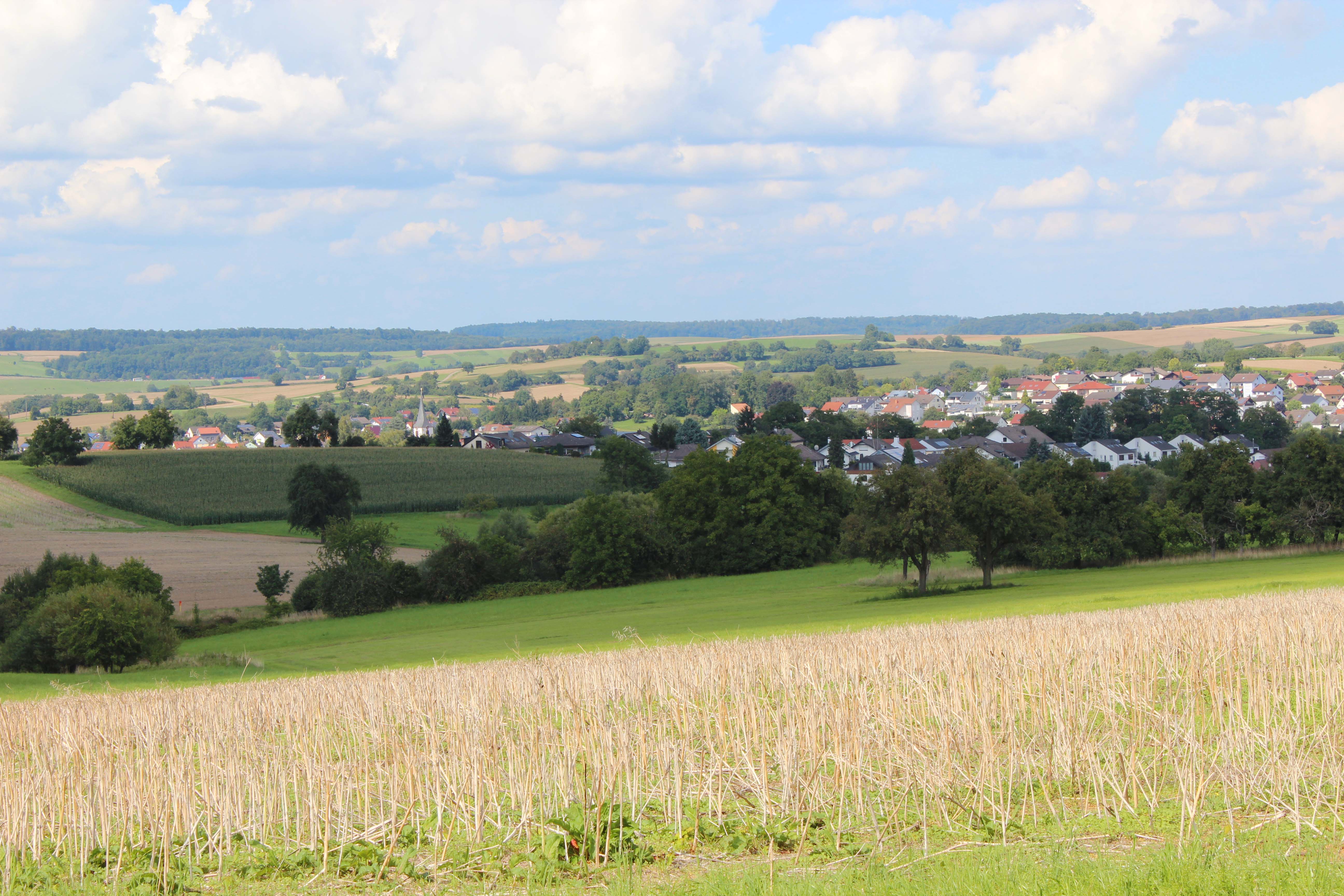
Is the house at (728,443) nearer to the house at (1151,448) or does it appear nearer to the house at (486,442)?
the house at (486,442)

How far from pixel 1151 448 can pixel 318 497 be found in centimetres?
9904

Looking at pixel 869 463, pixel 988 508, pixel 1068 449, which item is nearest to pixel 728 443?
pixel 869 463

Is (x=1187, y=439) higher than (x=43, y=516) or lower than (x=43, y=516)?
lower

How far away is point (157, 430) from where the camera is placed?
126375 millimetres

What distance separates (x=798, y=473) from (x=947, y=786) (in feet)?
192

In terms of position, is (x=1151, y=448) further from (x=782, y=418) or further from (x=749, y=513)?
(x=749, y=513)

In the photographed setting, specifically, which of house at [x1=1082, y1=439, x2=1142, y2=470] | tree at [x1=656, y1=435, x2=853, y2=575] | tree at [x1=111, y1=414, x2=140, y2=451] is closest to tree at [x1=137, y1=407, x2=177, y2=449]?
tree at [x1=111, y1=414, x2=140, y2=451]

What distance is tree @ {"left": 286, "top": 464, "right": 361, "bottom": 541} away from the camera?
280 feet

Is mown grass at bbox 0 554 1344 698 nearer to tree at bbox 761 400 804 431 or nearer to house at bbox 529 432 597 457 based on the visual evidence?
house at bbox 529 432 597 457

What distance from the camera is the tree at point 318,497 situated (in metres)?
85.4

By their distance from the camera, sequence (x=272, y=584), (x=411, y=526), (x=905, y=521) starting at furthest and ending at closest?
(x=411, y=526)
(x=272, y=584)
(x=905, y=521)

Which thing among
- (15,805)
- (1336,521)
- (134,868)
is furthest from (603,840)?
A: (1336,521)

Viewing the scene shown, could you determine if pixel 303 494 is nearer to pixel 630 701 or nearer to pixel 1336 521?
pixel 1336 521

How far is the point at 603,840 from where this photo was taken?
9086 mm
